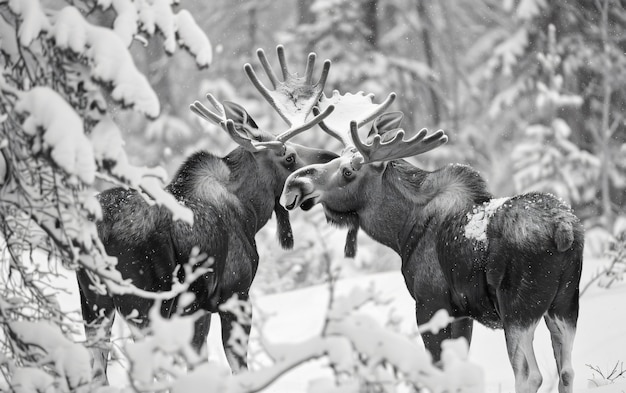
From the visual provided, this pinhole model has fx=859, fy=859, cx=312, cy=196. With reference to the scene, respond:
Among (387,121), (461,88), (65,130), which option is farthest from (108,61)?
(461,88)

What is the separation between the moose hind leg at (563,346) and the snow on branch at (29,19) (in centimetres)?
345

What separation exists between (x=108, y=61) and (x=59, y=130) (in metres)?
0.37

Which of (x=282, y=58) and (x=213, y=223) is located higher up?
(x=282, y=58)

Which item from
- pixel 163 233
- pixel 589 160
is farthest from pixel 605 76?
pixel 163 233

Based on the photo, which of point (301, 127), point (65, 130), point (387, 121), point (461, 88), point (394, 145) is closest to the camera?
point (65, 130)

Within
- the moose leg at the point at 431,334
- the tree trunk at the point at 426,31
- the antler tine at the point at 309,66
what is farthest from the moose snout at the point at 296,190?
the tree trunk at the point at 426,31

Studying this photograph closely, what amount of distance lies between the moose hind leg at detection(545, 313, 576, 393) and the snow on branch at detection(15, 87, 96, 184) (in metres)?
3.15

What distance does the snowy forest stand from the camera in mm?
3256

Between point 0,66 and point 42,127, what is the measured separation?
20.7 inches

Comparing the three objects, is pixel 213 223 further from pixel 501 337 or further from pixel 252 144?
pixel 501 337

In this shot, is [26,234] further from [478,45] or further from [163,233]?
[478,45]

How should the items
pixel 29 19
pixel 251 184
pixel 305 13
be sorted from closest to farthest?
pixel 29 19 → pixel 251 184 → pixel 305 13

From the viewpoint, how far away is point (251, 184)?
251 inches

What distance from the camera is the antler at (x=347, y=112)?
6535 millimetres
